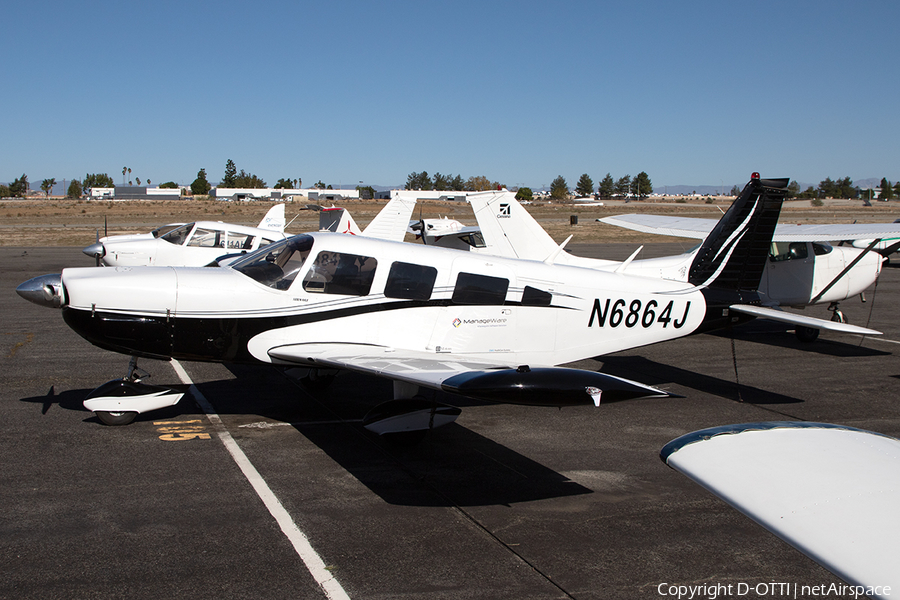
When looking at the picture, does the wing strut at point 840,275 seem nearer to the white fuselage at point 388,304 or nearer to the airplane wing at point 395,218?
the white fuselage at point 388,304

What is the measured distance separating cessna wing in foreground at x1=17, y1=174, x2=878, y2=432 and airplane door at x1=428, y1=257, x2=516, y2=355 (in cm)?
1

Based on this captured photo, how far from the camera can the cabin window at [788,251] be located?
13.5 m

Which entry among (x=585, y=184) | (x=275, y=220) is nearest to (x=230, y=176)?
(x=585, y=184)

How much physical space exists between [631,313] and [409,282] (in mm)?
2919

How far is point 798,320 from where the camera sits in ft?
26.3

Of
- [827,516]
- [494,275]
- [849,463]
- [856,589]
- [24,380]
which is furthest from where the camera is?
[24,380]

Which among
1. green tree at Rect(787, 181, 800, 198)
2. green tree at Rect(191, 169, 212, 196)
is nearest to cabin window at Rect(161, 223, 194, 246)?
green tree at Rect(787, 181, 800, 198)

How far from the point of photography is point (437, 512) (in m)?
5.41

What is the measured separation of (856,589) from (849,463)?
0.60 meters

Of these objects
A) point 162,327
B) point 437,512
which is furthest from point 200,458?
point 437,512

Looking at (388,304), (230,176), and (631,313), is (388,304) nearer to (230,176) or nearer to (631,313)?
(631,313)

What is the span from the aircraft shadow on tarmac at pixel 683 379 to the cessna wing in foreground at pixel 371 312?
1.62m

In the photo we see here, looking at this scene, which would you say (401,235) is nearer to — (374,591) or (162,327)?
(162,327)

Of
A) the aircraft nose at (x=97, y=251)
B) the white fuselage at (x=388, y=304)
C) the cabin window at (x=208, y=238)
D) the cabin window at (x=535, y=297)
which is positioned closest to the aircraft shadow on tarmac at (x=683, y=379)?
the white fuselage at (x=388, y=304)
